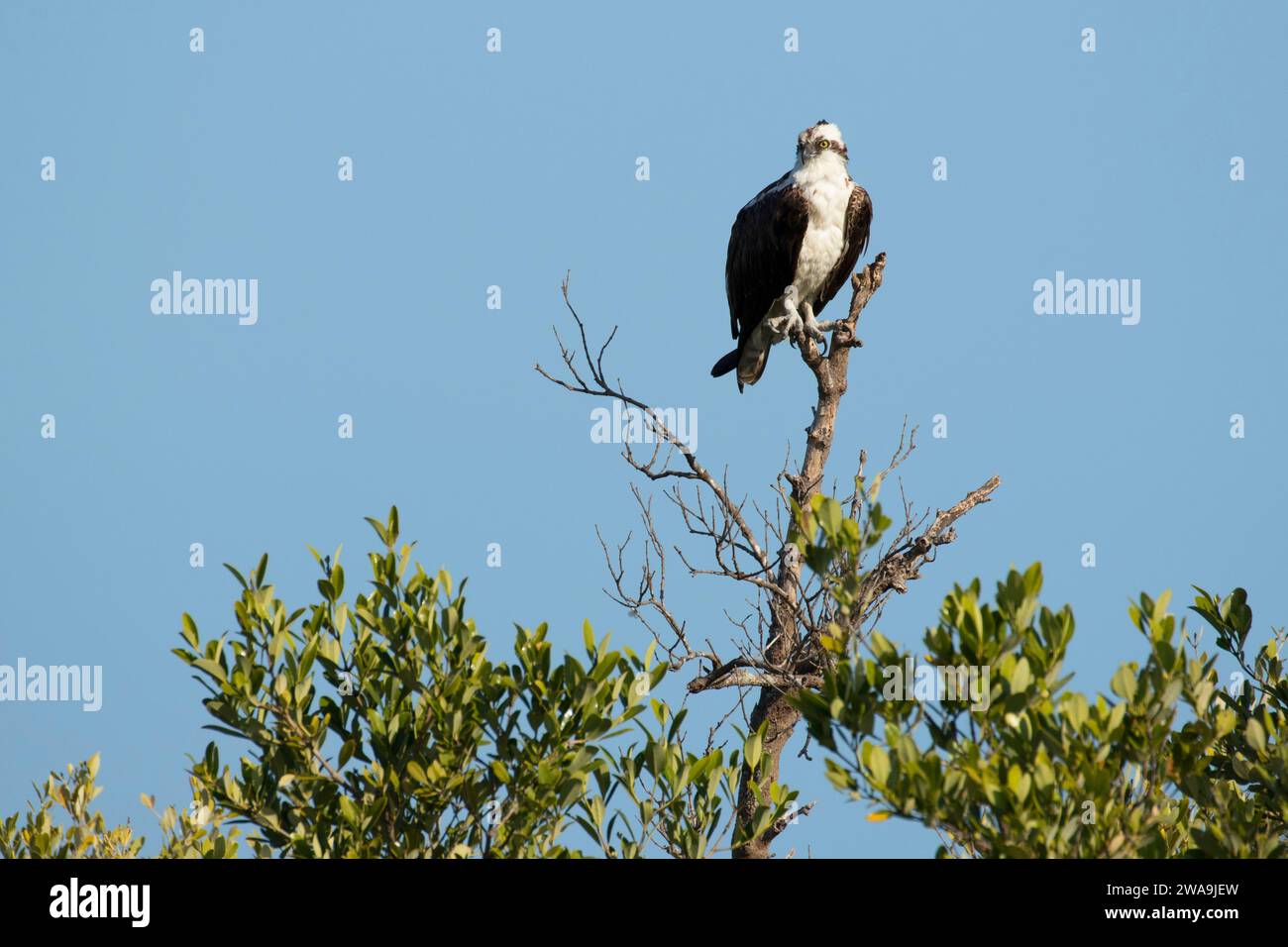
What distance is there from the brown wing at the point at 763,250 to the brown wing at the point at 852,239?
448 mm

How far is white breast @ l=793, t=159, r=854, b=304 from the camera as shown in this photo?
10953 mm

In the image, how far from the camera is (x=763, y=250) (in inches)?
437

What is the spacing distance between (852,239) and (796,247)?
62 cm

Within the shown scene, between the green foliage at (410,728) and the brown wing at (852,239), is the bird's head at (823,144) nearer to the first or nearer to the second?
the brown wing at (852,239)

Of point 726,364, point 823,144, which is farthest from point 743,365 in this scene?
point 823,144

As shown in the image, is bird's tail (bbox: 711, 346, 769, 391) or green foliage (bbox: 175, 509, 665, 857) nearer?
green foliage (bbox: 175, 509, 665, 857)

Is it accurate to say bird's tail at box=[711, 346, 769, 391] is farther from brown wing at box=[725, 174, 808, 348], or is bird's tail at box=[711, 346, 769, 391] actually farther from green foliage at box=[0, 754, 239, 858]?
green foliage at box=[0, 754, 239, 858]

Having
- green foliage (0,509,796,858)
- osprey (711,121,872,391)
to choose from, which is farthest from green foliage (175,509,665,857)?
osprey (711,121,872,391)

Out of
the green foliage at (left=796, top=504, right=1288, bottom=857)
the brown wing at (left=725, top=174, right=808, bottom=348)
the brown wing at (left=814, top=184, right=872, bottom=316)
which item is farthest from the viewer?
the brown wing at (left=814, top=184, right=872, bottom=316)

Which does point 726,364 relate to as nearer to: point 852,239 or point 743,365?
point 743,365

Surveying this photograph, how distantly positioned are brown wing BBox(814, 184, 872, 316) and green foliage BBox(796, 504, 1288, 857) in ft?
21.2

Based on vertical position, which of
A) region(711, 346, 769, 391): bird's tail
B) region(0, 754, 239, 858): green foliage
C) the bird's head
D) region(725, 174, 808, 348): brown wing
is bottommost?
region(0, 754, 239, 858): green foliage
